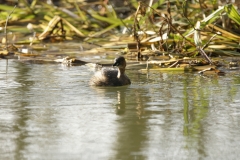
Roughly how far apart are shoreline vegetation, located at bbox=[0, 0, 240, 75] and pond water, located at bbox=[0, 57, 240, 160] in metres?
0.64

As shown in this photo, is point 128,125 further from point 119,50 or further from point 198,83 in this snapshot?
point 119,50

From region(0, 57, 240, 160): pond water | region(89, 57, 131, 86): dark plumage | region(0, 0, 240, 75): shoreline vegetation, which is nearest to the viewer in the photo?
region(0, 57, 240, 160): pond water

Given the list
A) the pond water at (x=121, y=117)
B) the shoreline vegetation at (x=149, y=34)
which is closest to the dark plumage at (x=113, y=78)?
the pond water at (x=121, y=117)

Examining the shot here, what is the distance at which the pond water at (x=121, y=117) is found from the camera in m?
5.17

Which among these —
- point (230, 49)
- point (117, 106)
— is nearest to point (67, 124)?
point (117, 106)

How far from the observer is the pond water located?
517 cm

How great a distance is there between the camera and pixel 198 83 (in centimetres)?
821

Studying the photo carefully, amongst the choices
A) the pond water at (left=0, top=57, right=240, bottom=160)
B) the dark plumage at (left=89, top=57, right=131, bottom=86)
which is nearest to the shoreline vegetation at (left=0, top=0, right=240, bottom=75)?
the pond water at (left=0, top=57, right=240, bottom=160)

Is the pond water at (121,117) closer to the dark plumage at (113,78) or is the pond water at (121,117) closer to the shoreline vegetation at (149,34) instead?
the dark plumage at (113,78)

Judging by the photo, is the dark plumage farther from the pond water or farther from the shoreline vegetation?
the shoreline vegetation

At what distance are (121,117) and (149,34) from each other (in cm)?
469

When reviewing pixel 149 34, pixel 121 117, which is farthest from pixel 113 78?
pixel 149 34

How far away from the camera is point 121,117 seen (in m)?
6.38

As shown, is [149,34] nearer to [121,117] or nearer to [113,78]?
[113,78]
